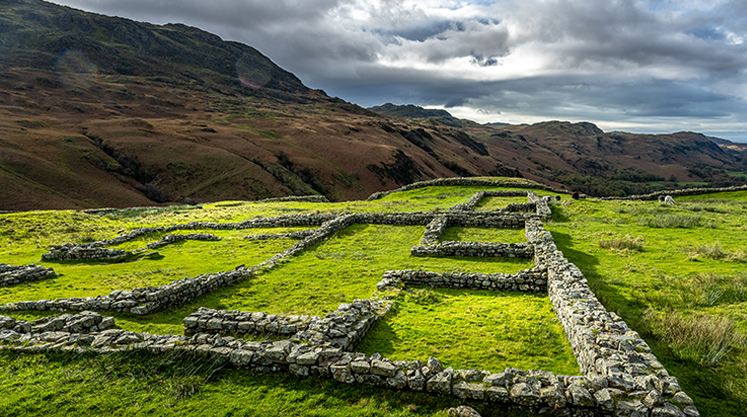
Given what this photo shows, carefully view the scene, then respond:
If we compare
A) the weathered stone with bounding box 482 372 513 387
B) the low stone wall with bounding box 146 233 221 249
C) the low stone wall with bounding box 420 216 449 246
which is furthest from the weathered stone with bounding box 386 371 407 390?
the low stone wall with bounding box 146 233 221 249

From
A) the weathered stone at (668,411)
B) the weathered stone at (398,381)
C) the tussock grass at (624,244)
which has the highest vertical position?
the tussock grass at (624,244)

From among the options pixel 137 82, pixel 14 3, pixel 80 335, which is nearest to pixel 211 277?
pixel 80 335

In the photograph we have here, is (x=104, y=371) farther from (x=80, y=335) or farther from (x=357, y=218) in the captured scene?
(x=357, y=218)

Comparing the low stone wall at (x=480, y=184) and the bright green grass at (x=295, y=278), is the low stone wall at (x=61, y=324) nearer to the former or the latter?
the bright green grass at (x=295, y=278)

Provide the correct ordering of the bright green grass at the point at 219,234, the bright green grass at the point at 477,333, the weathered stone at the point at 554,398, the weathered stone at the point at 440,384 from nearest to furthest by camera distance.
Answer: the weathered stone at the point at 554,398 → the weathered stone at the point at 440,384 → the bright green grass at the point at 477,333 → the bright green grass at the point at 219,234

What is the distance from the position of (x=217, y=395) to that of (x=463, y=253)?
39.3 feet

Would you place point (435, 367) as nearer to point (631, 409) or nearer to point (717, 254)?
point (631, 409)

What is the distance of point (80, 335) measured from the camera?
8055 millimetres

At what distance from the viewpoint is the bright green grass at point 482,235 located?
18766mm

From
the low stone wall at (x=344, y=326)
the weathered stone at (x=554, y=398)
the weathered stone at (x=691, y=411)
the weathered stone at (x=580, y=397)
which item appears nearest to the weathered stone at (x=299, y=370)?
the low stone wall at (x=344, y=326)

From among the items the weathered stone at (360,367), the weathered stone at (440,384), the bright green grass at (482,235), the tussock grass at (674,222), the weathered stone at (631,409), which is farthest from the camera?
the tussock grass at (674,222)

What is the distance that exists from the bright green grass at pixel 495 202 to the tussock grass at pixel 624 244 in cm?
1197

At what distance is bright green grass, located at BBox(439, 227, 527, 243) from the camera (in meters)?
18.8

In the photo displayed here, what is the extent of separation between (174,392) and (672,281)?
13.8 metres
